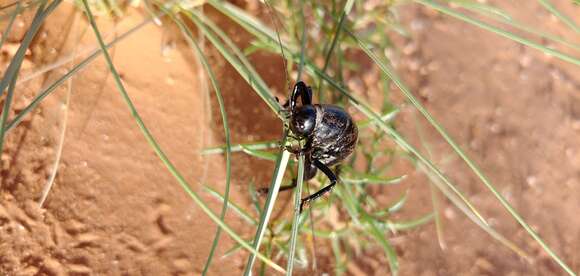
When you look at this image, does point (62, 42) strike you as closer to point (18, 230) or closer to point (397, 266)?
point (18, 230)

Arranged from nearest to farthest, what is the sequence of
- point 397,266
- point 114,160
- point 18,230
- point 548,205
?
point 18,230, point 114,160, point 397,266, point 548,205

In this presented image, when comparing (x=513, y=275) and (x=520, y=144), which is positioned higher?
(x=520, y=144)

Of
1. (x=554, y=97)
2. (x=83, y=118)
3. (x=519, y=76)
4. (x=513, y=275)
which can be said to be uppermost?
(x=83, y=118)

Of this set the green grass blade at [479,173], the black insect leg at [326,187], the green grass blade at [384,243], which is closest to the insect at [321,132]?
the black insect leg at [326,187]

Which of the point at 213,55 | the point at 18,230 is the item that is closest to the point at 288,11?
the point at 213,55

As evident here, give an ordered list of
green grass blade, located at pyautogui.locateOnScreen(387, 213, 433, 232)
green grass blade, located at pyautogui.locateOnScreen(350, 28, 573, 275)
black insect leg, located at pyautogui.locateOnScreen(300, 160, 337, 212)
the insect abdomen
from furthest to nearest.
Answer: green grass blade, located at pyautogui.locateOnScreen(387, 213, 433, 232), the insect abdomen, black insect leg, located at pyautogui.locateOnScreen(300, 160, 337, 212), green grass blade, located at pyautogui.locateOnScreen(350, 28, 573, 275)

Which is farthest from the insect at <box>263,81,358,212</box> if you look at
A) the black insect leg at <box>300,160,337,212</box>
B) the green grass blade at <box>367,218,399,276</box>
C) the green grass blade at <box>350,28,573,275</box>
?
the green grass blade at <box>350,28,573,275</box>

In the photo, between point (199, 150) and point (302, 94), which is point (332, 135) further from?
point (199, 150)

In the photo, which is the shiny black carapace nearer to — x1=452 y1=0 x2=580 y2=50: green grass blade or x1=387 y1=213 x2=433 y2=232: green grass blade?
x1=387 y1=213 x2=433 y2=232: green grass blade
